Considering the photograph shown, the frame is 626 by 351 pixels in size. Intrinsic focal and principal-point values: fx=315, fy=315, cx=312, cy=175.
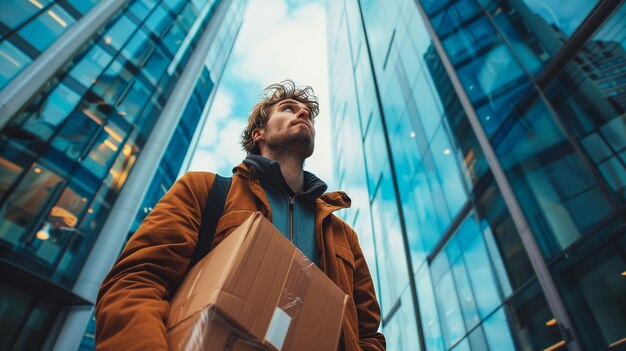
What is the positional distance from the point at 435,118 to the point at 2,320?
1244cm

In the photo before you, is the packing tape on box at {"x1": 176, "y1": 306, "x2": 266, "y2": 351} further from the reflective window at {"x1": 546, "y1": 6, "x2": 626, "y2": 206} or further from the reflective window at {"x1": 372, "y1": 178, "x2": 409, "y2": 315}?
the reflective window at {"x1": 372, "y1": 178, "x2": 409, "y2": 315}

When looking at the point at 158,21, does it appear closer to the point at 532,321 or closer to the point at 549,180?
the point at 549,180

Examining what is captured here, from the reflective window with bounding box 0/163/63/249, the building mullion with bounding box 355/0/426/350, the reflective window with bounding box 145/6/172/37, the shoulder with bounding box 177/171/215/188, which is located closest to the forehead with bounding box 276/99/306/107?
the shoulder with bounding box 177/171/215/188

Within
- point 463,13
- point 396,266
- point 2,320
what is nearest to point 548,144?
point 463,13

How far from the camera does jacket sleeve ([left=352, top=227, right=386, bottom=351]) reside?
170 centimetres

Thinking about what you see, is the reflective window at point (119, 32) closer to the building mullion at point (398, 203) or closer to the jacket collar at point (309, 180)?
the building mullion at point (398, 203)

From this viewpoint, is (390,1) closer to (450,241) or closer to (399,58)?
(399,58)

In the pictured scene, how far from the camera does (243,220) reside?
4.80ft

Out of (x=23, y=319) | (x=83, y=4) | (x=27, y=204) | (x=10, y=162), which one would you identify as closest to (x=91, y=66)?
(x=83, y=4)

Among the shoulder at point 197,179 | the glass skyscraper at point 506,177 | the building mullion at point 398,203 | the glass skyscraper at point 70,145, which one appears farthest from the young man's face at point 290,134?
the glass skyscraper at point 70,145

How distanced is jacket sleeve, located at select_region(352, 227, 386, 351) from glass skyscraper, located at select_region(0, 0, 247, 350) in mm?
9811

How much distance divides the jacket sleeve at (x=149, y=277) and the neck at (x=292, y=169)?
29.9 inches

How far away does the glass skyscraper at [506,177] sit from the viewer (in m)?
4.00

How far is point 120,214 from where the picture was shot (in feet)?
39.8
